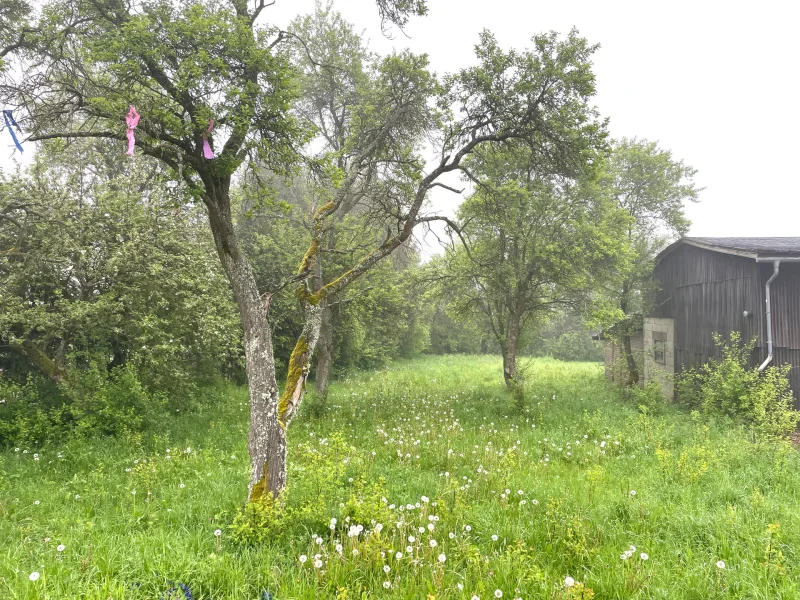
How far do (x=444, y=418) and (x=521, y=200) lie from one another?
655 centimetres

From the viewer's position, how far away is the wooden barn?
10.6 m

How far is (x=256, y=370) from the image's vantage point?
5254 millimetres

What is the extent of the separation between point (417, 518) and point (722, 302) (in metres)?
12.5

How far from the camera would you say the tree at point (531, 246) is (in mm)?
12047

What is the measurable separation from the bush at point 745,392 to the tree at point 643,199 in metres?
5.44

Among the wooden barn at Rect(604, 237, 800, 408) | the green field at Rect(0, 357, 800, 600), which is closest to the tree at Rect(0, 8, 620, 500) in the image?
the green field at Rect(0, 357, 800, 600)

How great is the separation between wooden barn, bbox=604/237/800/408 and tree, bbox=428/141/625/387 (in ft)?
10.0

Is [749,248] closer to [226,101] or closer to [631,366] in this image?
[631,366]

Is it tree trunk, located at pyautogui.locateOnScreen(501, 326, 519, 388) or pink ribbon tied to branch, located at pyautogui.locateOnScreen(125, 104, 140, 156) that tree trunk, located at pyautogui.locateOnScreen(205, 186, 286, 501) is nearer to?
pink ribbon tied to branch, located at pyautogui.locateOnScreen(125, 104, 140, 156)

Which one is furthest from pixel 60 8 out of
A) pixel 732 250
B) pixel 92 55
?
pixel 732 250

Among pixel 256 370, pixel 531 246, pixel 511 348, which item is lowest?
pixel 511 348

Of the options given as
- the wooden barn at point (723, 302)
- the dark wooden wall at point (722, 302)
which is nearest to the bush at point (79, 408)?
the wooden barn at point (723, 302)

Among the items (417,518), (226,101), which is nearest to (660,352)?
(417,518)

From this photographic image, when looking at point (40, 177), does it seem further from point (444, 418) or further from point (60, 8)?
point (444, 418)
